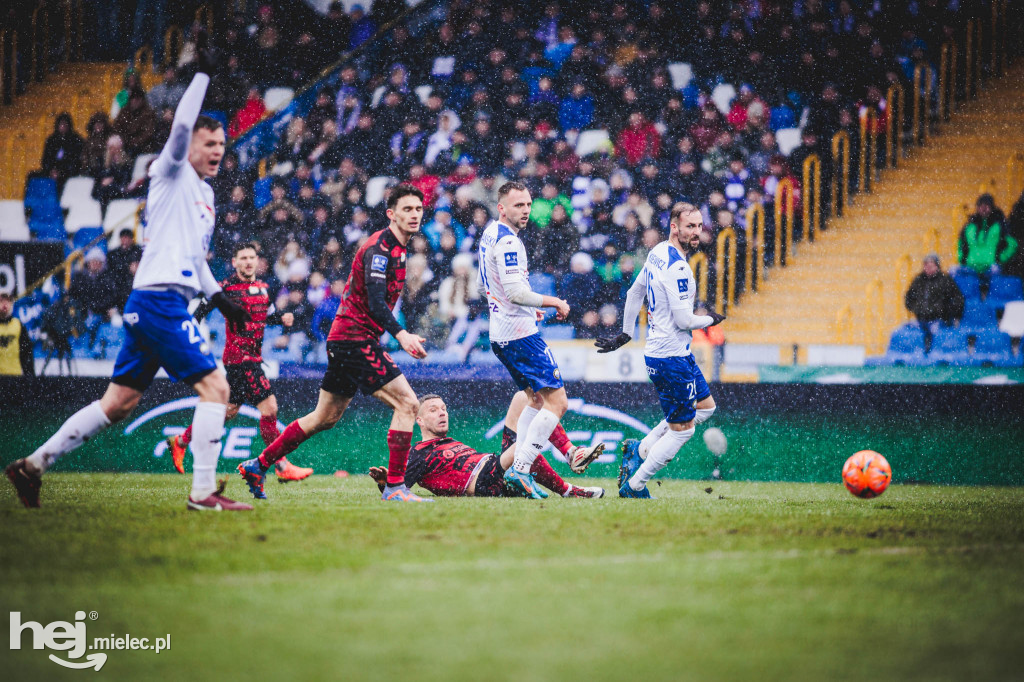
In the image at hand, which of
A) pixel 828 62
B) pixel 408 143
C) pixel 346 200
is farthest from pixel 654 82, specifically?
pixel 346 200

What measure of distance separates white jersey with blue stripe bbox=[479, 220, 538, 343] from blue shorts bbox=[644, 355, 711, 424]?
3.57ft

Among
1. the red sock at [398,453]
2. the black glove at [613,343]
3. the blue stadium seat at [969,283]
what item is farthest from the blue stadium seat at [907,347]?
the red sock at [398,453]

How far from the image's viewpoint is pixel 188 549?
4.72 m

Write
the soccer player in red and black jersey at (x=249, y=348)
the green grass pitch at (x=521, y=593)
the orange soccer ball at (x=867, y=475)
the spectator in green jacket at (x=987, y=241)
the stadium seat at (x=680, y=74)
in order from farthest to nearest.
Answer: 1. the stadium seat at (x=680, y=74)
2. the spectator in green jacket at (x=987, y=241)
3. the soccer player in red and black jersey at (x=249, y=348)
4. the orange soccer ball at (x=867, y=475)
5. the green grass pitch at (x=521, y=593)

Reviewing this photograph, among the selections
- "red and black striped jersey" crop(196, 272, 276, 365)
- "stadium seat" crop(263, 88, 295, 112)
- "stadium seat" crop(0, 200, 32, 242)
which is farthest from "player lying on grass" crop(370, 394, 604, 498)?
"stadium seat" crop(263, 88, 295, 112)

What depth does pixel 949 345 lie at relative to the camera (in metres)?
13.1

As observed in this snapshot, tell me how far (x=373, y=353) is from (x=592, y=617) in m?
4.17

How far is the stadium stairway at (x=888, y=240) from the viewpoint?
1448cm

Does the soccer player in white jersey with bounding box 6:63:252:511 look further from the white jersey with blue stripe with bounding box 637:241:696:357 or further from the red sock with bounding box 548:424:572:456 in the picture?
the white jersey with blue stripe with bounding box 637:241:696:357

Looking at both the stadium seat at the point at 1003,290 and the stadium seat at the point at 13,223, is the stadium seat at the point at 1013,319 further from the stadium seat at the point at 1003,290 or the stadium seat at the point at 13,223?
the stadium seat at the point at 13,223

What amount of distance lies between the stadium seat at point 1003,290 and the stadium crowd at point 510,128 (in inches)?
127

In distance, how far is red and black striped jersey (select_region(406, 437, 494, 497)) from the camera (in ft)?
27.6

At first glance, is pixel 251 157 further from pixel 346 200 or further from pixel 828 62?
pixel 828 62

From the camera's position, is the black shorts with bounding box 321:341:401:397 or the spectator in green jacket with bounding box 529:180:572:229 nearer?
the black shorts with bounding box 321:341:401:397
